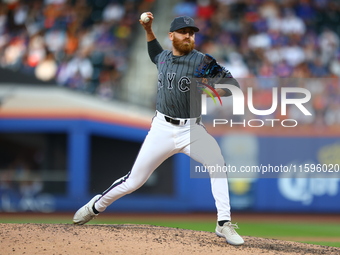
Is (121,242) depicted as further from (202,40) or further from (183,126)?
(202,40)

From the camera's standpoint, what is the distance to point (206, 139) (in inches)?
186

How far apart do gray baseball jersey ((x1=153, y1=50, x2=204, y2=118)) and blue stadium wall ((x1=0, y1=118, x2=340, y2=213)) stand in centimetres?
662

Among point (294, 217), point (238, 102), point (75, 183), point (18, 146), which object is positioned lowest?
point (294, 217)

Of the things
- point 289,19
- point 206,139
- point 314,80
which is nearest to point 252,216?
point 314,80

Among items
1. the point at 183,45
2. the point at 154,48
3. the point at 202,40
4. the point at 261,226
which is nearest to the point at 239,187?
the point at 261,226

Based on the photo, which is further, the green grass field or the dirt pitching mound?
the green grass field

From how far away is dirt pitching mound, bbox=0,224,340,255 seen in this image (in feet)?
14.0

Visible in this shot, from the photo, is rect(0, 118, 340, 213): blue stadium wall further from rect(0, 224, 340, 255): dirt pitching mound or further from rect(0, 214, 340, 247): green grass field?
rect(0, 224, 340, 255): dirt pitching mound

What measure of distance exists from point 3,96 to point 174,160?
3837mm

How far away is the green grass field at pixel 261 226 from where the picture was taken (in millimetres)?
8429

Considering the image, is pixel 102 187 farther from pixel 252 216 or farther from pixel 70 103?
pixel 252 216

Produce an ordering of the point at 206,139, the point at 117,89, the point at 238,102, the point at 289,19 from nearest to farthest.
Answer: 1. the point at 206,139
2. the point at 238,102
3. the point at 117,89
4. the point at 289,19

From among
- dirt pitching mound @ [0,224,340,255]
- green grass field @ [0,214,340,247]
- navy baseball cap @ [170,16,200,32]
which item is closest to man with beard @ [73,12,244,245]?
navy baseball cap @ [170,16,200,32]

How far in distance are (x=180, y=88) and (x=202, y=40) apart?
878cm
